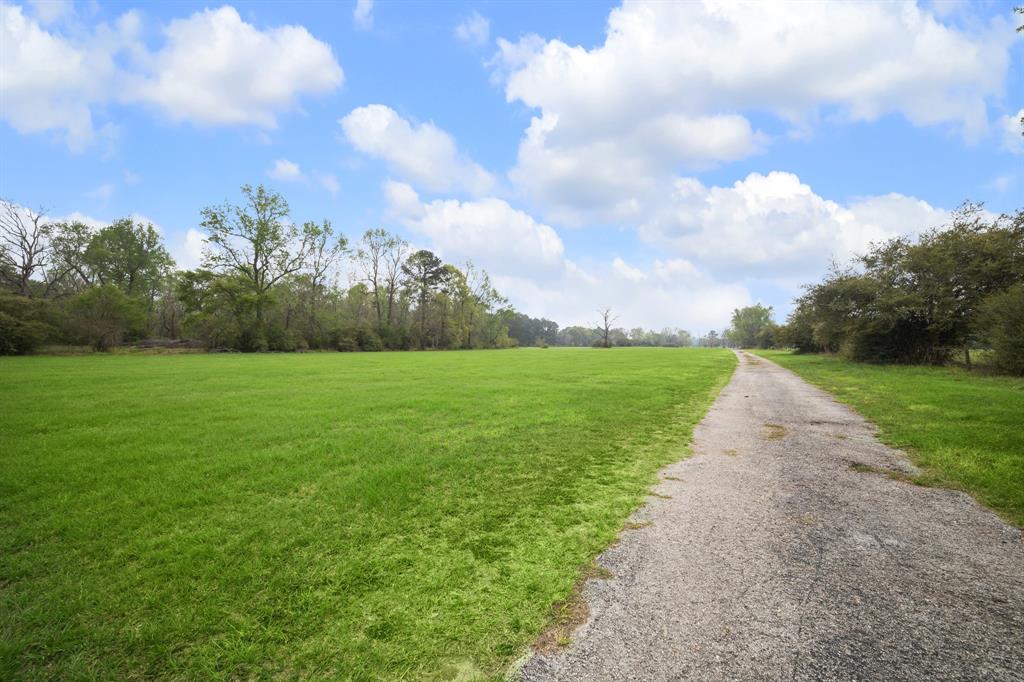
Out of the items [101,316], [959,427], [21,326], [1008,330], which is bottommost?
[959,427]

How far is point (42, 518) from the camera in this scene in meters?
4.54

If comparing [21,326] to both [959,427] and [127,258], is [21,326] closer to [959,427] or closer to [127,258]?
[127,258]

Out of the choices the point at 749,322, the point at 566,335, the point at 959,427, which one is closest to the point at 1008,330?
the point at 959,427

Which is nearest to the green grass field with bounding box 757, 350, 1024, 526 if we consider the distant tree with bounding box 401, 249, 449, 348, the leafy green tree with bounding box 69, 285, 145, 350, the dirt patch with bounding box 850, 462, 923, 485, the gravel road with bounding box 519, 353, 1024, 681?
the dirt patch with bounding box 850, 462, 923, 485

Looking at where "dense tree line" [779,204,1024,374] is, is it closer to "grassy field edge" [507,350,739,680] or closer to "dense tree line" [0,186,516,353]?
"grassy field edge" [507,350,739,680]

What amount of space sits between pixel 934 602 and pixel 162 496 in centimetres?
771

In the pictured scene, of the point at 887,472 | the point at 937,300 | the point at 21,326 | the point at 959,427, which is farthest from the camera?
the point at 21,326

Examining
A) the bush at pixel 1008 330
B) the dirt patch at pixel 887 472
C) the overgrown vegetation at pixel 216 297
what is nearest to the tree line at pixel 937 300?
the bush at pixel 1008 330

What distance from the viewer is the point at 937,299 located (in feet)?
77.3

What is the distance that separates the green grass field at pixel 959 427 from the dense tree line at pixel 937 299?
4.34 m

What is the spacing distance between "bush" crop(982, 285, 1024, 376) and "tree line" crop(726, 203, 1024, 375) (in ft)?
0.10

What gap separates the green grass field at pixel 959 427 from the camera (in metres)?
5.48

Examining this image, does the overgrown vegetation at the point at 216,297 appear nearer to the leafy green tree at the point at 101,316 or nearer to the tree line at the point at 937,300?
the leafy green tree at the point at 101,316

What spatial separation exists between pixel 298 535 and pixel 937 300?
109ft
